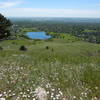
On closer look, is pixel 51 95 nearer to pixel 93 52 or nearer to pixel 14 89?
pixel 14 89

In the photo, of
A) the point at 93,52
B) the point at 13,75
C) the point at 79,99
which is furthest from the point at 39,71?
the point at 93,52

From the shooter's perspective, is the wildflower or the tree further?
the tree

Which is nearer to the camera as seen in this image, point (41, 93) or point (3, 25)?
point (41, 93)

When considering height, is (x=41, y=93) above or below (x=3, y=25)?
below

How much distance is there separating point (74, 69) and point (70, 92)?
231 cm

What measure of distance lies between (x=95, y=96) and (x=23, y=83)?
2.52 metres

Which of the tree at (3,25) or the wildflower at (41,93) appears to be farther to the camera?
the tree at (3,25)

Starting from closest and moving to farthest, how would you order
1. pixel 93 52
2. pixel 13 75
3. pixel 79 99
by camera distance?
pixel 79 99 < pixel 13 75 < pixel 93 52

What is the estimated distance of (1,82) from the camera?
5.60 meters

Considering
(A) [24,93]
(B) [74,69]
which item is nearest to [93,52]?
(B) [74,69]

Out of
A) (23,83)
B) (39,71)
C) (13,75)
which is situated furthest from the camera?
(39,71)

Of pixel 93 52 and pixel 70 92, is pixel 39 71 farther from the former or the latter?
pixel 93 52

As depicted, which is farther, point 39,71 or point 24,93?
point 39,71

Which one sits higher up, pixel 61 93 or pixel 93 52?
pixel 61 93
